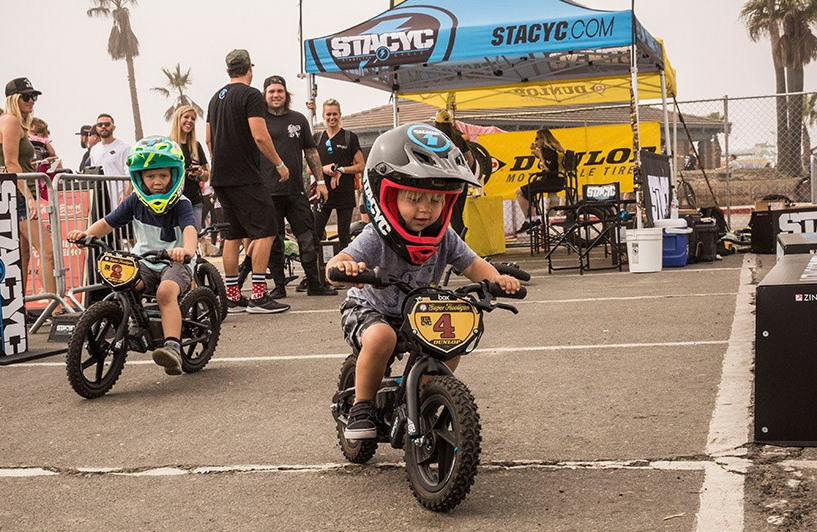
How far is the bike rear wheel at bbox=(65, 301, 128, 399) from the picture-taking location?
5957 mm

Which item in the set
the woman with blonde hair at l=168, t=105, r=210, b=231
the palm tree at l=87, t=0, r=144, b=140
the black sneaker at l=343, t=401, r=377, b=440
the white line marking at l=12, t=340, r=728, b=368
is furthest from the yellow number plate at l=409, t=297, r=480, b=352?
the palm tree at l=87, t=0, r=144, b=140

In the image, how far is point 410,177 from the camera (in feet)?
12.8

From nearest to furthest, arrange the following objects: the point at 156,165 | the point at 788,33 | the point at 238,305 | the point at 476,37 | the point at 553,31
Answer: the point at 156,165
the point at 238,305
the point at 553,31
the point at 476,37
the point at 788,33

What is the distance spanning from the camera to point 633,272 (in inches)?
493

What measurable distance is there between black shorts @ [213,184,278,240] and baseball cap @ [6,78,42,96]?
2174mm

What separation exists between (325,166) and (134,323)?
19.8 feet

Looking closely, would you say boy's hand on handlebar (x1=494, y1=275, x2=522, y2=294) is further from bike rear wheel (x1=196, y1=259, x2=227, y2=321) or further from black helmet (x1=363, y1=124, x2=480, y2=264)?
bike rear wheel (x1=196, y1=259, x2=227, y2=321)

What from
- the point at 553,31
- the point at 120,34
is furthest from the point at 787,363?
the point at 120,34

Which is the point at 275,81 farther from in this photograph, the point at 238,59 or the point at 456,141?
the point at 456,141

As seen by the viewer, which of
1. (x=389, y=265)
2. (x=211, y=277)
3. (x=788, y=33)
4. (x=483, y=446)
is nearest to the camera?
(x=389, y=265)

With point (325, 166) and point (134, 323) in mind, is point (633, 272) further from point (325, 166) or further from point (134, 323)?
point (134, 323)

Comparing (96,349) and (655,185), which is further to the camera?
(655,185)

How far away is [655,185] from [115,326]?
9.28 metres

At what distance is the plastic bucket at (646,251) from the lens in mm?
12469
